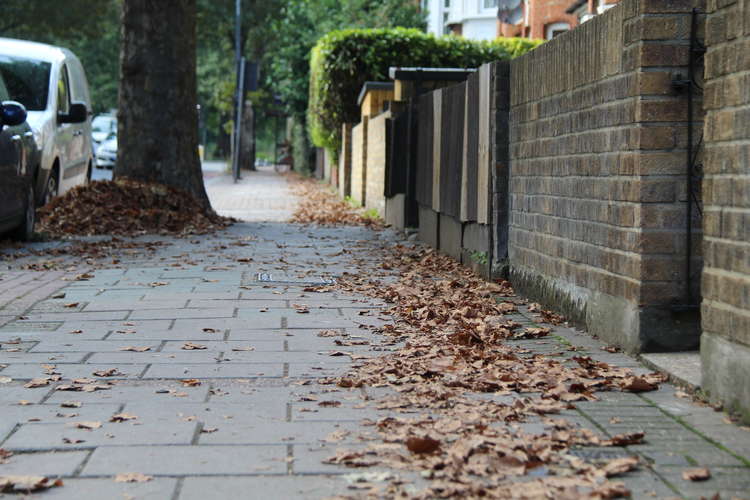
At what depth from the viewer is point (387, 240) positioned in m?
13.8

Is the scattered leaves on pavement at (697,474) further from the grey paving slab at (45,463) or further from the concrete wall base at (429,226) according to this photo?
the concrete wall base at (429,226)

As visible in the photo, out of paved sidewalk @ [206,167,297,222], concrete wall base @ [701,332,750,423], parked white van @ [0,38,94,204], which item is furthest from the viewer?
paved sidewalk @ [206,167,297,222]

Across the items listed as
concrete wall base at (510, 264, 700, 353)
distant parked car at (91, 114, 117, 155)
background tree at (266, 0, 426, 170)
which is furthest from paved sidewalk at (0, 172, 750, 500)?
distant parked car at (91, 114, 117, 155)

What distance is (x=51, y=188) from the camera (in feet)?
48.4

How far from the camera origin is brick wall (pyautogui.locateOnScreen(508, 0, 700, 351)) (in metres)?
5.78

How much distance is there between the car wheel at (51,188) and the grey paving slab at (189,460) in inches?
421

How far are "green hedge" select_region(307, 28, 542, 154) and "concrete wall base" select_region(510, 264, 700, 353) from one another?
18.6 meters

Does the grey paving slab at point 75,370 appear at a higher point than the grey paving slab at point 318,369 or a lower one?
lower

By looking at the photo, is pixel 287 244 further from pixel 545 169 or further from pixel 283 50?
pixel 283 50

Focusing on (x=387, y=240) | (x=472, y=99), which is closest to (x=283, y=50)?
(x=387, y=240)

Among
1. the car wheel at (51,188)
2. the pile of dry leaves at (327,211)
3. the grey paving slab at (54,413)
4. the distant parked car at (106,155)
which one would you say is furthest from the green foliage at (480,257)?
the distant parked car at (106,155)

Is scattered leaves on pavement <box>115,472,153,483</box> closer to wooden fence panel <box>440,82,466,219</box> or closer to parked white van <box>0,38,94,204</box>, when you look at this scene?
wooden fence panel <box>440,82,466,219</box>

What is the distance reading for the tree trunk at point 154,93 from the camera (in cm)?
1559

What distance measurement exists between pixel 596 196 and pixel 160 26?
33.9 feet
